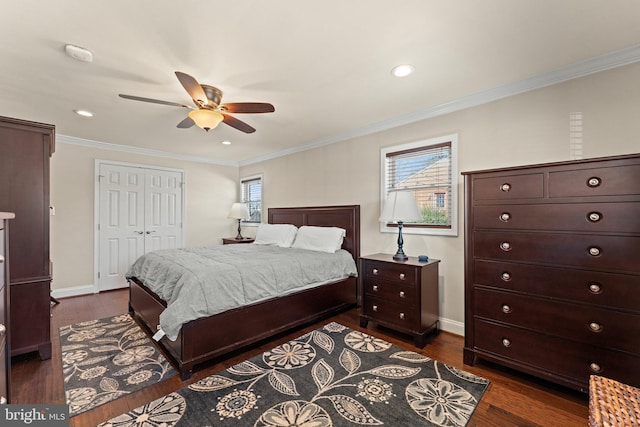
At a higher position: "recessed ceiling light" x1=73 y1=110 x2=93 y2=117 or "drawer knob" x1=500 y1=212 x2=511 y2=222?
"recessed ceiling light" x1=73 y1=110 x2=93 y2=117

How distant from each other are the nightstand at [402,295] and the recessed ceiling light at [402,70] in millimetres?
1706

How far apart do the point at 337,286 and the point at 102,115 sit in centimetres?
346

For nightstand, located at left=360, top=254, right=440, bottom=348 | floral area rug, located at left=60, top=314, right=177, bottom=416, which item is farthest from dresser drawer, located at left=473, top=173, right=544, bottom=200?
floral area rug, located at left=60, top=314, right=177, bottom=416

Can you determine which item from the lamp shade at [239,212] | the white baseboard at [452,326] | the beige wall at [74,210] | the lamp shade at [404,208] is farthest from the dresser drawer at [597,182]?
the beige wall at [74,210]

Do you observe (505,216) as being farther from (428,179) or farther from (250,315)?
(250,315)

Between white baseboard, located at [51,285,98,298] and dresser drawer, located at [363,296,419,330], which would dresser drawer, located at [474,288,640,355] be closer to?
dresser drawer, located at [363,296,419,330]

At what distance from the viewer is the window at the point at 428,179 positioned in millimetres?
2975

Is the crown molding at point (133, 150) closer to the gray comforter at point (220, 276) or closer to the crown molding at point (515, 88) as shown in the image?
the gray comforter at point (220, 276)

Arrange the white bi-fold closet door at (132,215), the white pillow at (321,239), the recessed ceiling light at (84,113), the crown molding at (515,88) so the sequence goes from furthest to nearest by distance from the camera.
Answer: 1. the white bi-fold closet door at (132,215)
2. the white pillow at (321,239)
3. the recessed ceiling light at (84,113)
4. the crown molding at (515,88)

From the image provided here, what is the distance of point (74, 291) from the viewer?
430 centimetres

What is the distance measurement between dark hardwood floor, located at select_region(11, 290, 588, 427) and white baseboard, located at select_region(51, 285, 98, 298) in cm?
188

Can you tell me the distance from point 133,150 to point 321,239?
12.1 feet

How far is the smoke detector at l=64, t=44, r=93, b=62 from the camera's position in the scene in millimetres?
1969

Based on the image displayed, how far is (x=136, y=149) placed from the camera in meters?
4.85
